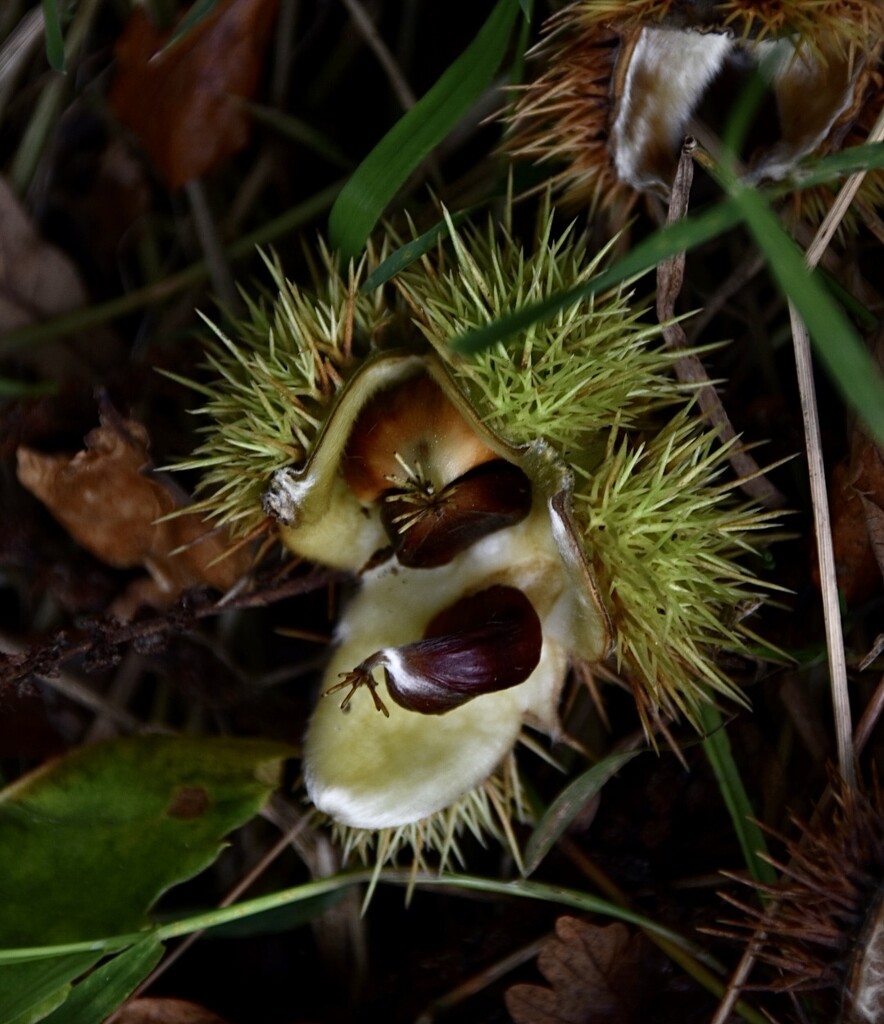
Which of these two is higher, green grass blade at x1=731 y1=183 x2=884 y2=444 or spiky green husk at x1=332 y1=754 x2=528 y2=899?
green grass blade at x1=731 y1=183 x2=884 y2=444

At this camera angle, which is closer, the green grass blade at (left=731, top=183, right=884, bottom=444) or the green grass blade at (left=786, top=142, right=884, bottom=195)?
the green grass blade at (left=731, top=183, right=884, bottom=444)

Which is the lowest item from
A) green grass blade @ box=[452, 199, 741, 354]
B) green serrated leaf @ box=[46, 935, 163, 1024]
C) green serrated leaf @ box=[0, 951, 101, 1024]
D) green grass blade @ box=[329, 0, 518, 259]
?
green serrated leaf @ box=[46, 935, 163, 1024]

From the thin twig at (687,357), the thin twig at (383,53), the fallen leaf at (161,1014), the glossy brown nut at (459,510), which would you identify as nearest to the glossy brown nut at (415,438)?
the glossy brown nut at (459,510)

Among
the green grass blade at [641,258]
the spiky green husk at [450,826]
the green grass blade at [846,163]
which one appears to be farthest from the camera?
the spiky green husk at [450,826]

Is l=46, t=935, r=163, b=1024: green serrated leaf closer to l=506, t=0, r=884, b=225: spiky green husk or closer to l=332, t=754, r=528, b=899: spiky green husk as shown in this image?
l=332, t=754, r=528, b=899: spiky green husk

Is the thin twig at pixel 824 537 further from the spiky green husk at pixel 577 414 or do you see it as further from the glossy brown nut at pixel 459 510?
the glossy brown nut at pixel 459 510

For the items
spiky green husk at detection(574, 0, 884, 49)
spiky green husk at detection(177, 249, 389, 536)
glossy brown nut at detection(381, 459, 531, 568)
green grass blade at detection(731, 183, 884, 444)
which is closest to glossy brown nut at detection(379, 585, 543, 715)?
glossy brown nut at detection(381, 459, 531, 568)

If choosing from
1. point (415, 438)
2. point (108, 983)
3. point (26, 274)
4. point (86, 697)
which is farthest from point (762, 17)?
point (108, 983)
